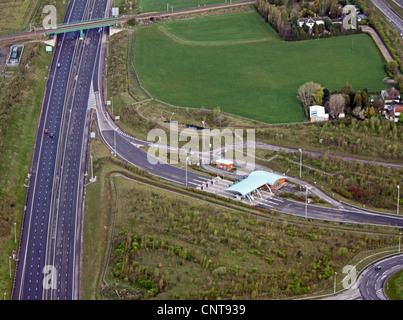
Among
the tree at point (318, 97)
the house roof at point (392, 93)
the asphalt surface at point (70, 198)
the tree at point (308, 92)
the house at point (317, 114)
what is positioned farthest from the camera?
the tree at point (308, 92)

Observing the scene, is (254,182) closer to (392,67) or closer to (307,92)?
(307,92)

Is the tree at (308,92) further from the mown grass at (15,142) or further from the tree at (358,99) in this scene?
the mown grass at (15,142)

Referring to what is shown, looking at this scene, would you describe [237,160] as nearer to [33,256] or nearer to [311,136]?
[311,136]

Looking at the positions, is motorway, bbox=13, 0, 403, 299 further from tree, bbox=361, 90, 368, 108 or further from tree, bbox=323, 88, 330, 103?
tree, bbox=323, 88, 330, 103

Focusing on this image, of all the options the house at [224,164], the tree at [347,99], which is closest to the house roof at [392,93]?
the tree at [347,99]

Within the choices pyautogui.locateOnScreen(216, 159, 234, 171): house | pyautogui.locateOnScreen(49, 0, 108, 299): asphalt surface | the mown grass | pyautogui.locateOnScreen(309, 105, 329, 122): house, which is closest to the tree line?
pyautogui.locateOnScreen(309, 105, 329, 122): house
